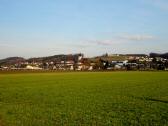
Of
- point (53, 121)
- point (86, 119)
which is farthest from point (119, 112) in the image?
point (53, 121)

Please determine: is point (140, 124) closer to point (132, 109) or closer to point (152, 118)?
point (152, 118)

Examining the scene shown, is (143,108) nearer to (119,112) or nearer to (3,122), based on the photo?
(119,112)

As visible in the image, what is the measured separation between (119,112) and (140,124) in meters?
3.95

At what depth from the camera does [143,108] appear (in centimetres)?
2134

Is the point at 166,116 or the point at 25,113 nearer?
the point at 166,116

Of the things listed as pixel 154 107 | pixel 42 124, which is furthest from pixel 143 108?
pixel 42 124

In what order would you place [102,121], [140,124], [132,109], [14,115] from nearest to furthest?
[140,124]
[102,121]
[14,115]
[132,109]

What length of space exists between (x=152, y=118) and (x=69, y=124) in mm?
4047

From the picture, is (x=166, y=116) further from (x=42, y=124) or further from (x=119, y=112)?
(x=42, y=124)

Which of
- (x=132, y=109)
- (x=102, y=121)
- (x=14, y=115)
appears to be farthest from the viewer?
(x=132, y=109)

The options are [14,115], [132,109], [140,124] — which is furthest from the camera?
[132,109]

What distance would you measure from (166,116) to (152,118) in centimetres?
99

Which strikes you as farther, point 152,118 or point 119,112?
point 119,112

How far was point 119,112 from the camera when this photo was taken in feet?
64.3
